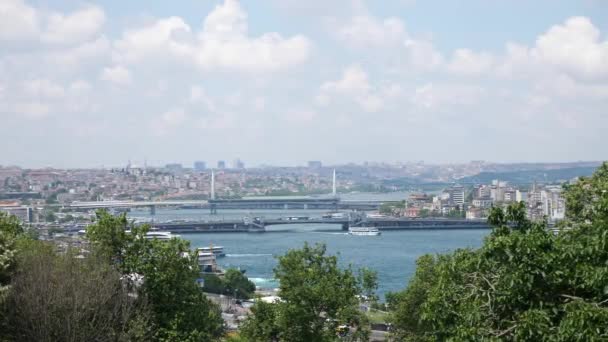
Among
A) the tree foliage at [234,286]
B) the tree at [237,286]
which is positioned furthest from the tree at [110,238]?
the tree at [237,286]

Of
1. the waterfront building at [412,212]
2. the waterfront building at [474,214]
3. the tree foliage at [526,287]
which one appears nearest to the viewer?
the tree foliage at [526,287]

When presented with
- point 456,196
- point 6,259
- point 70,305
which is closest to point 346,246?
point 456,196

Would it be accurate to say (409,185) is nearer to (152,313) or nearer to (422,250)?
(422,250)

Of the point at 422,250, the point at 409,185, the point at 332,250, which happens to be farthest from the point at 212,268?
the point at 409,185

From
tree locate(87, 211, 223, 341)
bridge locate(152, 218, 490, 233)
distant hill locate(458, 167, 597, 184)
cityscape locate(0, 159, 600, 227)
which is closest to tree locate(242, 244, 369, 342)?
tree locate(87, 211, 223, 341)

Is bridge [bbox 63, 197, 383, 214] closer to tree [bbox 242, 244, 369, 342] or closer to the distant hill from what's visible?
the distant hill

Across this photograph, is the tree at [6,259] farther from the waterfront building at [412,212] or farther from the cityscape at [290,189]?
the waterfront building at [412,212]
